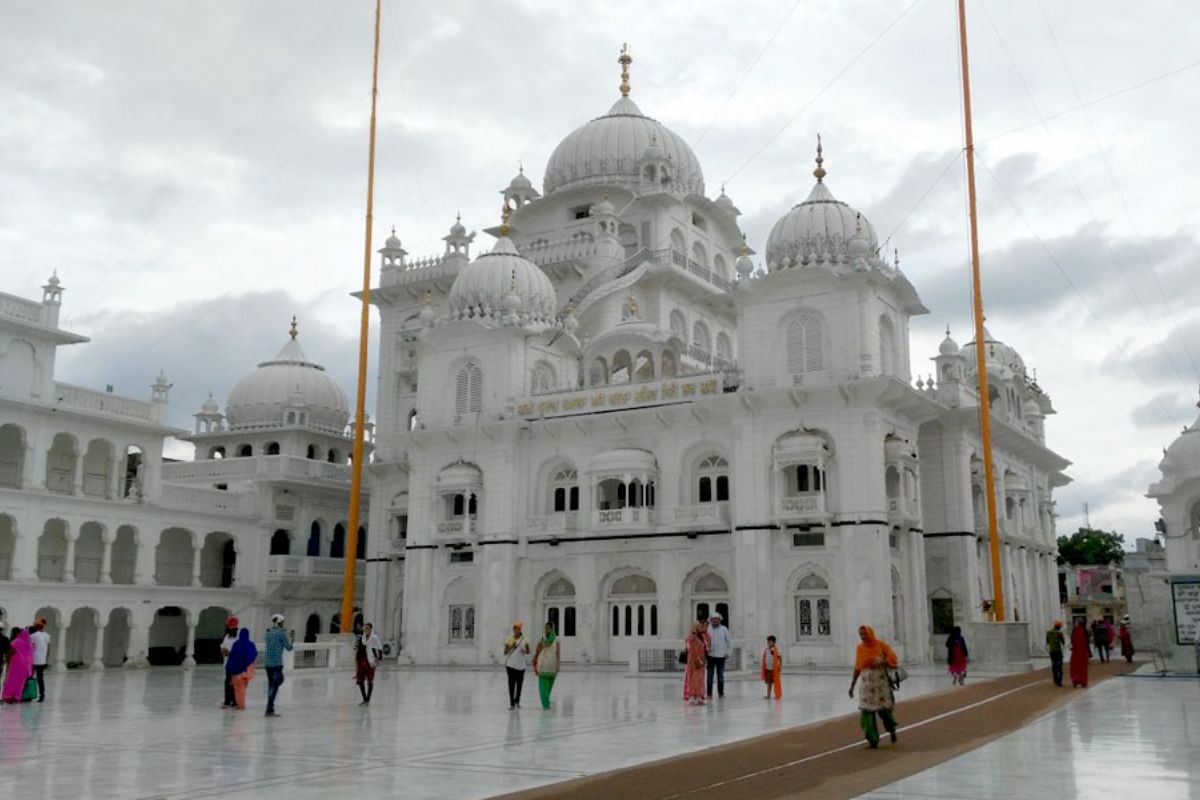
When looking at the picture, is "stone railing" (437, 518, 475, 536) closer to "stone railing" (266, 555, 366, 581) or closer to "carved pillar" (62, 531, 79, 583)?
"stone railing" (266, 555, 366, 581)

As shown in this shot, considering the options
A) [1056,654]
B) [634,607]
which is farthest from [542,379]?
[1056,654]

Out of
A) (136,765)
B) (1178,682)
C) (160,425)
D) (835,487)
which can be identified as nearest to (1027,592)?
(835,487)

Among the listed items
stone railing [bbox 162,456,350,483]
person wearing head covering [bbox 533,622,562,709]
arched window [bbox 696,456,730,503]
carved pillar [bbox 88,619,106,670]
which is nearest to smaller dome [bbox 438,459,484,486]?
arched window [bbox 696,456,730,503]

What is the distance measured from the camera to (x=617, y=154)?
5147 centimetres

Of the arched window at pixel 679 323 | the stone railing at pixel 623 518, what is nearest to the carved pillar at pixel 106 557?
the stone railing at pixel 623 518

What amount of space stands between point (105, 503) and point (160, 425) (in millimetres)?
3753

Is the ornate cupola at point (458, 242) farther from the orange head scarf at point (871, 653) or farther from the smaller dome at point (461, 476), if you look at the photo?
the orange head scarf at point (871, 653)

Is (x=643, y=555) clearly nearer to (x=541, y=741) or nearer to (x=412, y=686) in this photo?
(x=412, y=686)

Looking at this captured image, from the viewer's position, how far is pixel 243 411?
178ft

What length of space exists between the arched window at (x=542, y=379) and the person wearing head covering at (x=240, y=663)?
2276cm

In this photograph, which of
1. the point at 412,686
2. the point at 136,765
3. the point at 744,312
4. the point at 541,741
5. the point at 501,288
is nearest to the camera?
the point at 136,765

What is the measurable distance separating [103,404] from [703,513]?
865 inches

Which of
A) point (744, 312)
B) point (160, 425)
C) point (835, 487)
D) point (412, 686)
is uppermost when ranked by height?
point (744, 312)

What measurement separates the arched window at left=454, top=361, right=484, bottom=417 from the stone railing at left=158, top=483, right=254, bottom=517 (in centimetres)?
1122
